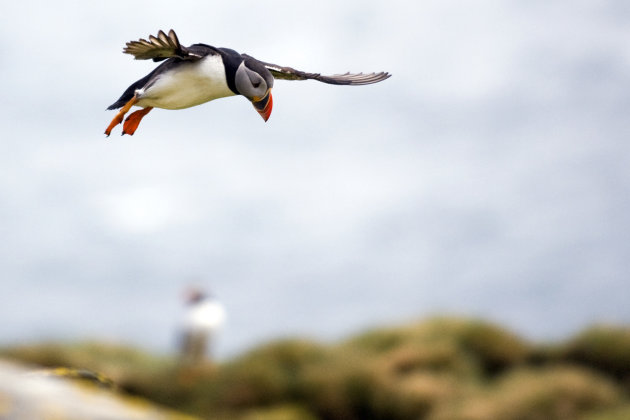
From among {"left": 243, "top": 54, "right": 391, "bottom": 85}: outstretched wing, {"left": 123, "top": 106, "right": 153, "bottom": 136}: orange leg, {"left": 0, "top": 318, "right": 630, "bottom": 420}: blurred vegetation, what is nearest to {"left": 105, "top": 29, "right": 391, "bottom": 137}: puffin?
{"left": 123, "top": 106, "right": 153, "bottom": 136}: orange leg

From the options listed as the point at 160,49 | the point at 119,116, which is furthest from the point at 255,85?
the point at 119,116

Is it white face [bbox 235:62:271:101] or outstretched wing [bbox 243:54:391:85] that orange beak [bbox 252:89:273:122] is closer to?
white face [bbox 235:62:271:101]

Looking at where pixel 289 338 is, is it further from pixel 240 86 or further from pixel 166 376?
pixel 240 86

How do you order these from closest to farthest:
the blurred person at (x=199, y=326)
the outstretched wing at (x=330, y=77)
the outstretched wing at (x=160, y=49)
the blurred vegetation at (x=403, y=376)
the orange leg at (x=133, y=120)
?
the outstretched wing at (x=160, y=49) < the orange leg at (x=133, y=120) < the outstretched wing at (x=330, y=77) < the blurred vegetation at (x=403, y=376) < the blurred person at (x=199, y=326)

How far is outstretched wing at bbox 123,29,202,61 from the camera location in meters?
4.09

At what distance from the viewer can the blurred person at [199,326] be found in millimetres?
14469

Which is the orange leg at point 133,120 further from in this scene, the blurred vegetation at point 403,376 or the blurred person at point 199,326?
the blurred person at point 199,326

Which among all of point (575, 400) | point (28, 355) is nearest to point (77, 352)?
point (28, 355)

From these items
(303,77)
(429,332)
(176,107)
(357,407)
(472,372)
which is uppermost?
(429,332)

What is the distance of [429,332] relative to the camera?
14305 millimetres

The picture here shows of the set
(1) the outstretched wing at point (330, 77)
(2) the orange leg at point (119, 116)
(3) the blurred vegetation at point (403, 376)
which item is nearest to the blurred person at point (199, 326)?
(3) the blurred vegetation at point (403, 376)

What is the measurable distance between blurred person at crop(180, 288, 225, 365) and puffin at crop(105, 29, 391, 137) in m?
10.3

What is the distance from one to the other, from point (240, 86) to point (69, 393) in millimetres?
1898

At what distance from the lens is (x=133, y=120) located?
14.5 feet
